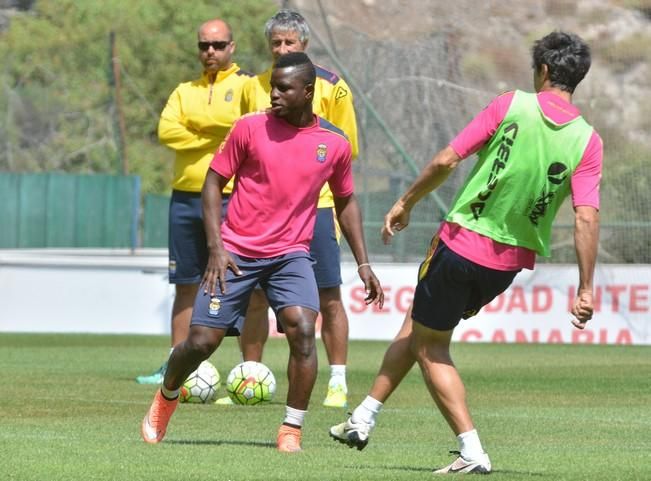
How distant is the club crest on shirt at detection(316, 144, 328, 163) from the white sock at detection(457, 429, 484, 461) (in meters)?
1.76

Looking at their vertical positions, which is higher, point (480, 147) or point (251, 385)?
point (480, 147)

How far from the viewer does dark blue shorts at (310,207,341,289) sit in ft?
37.5

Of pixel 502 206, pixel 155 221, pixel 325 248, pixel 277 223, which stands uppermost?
pixel 502 206

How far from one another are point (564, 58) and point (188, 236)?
214 inches

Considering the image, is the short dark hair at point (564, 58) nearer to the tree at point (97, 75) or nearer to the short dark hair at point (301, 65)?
the short dark hair at point (301, 65)

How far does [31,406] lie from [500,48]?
1702cm

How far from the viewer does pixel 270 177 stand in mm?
8789

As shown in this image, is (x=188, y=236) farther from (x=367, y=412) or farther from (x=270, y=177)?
(x=367, y=412)

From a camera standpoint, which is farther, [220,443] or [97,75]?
[97,75]

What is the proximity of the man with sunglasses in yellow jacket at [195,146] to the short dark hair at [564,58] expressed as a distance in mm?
5120

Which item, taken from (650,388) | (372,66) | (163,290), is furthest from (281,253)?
(372,66)

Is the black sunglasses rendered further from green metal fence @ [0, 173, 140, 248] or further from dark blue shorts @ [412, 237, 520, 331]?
green metal fence @ [0, 173, 140, 248]

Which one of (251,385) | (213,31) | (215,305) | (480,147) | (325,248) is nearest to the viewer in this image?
(480,147)

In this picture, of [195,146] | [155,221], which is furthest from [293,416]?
[155,221]
